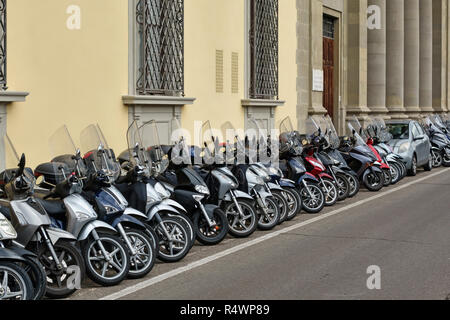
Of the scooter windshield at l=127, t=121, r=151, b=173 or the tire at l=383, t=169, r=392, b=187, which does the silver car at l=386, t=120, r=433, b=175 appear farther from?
the scooter windshield at l=127, t=121, r=151, b=173

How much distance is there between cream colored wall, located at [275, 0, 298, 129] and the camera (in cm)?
1833

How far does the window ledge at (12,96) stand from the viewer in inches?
364

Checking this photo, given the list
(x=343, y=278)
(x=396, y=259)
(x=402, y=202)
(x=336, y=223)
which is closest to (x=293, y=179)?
(x=336, y=223)

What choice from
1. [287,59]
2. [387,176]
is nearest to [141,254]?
[387,176]

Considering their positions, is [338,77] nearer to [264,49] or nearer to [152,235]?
[264,49]

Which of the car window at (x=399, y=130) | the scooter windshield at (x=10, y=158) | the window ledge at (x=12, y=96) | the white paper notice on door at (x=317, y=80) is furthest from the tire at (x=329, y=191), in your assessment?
the white paper notice on door at (x=317, y=80)

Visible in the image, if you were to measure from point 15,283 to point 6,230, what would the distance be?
1.42 ft

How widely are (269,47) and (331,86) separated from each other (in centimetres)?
661

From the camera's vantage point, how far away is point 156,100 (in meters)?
12.5

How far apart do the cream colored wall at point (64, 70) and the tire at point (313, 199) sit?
297 cm

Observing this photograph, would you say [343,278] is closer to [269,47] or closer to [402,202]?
[402,202]
